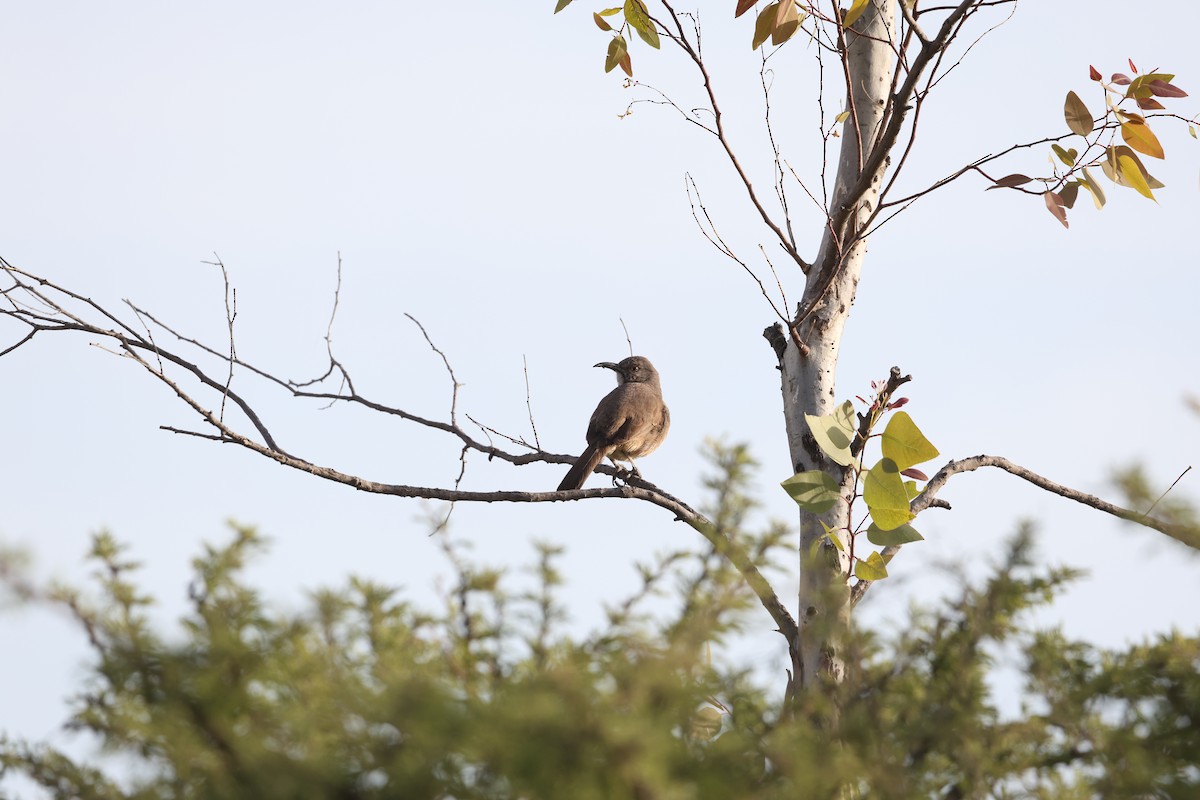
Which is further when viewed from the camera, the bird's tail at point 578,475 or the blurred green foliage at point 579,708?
the bird's tail at point 578,475

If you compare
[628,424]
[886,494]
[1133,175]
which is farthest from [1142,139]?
[628,424]

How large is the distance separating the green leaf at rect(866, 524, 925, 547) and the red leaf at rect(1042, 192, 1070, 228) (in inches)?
65.0

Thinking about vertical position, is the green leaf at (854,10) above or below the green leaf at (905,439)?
above

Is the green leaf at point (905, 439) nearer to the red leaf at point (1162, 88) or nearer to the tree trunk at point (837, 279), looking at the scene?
the tree trunk at point (837, 279)

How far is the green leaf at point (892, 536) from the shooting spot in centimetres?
453

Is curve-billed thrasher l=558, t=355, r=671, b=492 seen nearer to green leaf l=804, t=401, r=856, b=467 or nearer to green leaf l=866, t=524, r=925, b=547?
green leaf l=804, t=401, r=856, b=467

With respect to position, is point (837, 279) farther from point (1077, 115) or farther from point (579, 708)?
point (579, 708)

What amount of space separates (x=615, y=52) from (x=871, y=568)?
2.75 m

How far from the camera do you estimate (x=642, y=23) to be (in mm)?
5316

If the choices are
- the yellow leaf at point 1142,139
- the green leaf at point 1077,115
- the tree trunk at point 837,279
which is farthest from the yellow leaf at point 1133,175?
the tree trunk at point 837,279

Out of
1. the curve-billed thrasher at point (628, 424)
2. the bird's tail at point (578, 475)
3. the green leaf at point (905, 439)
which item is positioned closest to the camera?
the green leaf at point (905, 439)

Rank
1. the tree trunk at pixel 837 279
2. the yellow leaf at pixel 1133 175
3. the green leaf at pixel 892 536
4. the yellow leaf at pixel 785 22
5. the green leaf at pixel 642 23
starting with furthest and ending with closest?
the green leaf at pixel 642 23
the yellow leaf at pixel 1133 175
the tree trunk at pixel 837 279
the yellow leaf at pixel 785 22
the green leaf at pixel 892 536

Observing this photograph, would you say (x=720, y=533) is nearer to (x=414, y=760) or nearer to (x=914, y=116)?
(x=414, y=760)

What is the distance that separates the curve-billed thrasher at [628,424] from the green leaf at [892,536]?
11.2ft
